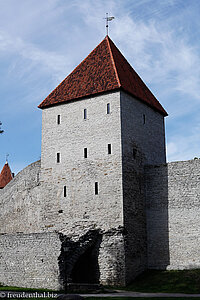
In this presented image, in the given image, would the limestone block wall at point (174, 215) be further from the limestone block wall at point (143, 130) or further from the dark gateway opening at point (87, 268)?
the dark gateway opening at point (87, 268)

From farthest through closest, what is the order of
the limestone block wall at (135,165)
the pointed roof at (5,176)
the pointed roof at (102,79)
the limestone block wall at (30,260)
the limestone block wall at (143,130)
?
1. the pointed roof at (5,176)
2. the pointed roof at (102,79)
3. the limestone block wall at (143,130)
4. the limestone block wall at (135,165)
5. the limestone block wall at (30,260)

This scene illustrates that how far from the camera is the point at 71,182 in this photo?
21.8 meters

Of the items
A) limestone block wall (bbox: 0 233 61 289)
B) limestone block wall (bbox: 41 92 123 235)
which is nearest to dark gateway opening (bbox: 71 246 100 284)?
limestone block wall (bbox: 41 92 123 235)

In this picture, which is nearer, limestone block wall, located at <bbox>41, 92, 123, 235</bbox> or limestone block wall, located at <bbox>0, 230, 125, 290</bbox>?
limestone block wall, located at <bbox>0, 230, 125, 290</bbox>

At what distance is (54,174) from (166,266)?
24.7 feet

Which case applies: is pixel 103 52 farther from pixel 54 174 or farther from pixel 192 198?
pixel 192 198

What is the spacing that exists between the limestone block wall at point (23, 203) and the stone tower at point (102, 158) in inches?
109

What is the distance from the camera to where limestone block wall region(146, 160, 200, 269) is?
19812 millimetres

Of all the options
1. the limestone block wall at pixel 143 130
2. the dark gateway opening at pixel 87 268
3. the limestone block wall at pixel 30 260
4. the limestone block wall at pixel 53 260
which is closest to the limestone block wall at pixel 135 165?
the limestone block wall at pixel 143 130

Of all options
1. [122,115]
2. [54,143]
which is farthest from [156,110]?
[54,143]

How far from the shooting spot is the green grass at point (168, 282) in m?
17.0

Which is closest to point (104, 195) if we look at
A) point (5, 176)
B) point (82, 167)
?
point (82, 167)

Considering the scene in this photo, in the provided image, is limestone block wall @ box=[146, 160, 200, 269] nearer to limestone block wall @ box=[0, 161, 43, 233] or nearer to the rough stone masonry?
the rough stone masonry

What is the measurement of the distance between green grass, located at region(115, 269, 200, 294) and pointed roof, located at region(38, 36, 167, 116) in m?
9.33
